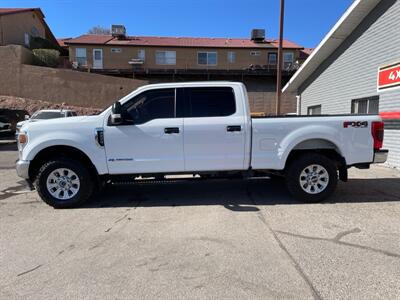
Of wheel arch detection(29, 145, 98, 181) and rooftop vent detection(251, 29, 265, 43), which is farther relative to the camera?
rooftop vent detection(251, 29, 265, 43)

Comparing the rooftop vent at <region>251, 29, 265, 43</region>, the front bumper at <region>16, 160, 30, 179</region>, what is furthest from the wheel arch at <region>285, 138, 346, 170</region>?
the rooftop vent at <region>251, 29, 265, 43</region>

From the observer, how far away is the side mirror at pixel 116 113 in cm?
637

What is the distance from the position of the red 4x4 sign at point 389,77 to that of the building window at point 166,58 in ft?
97.6

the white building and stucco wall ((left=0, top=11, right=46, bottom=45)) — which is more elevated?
stucco wall ((left=0, top=11, right=46, bottom=45))

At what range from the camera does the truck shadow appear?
22.5 ft

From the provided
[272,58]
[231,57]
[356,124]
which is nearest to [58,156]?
[356,124]

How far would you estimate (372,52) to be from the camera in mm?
12141

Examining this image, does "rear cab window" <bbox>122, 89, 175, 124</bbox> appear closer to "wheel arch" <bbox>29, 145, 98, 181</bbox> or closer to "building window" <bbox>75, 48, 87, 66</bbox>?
"wheel arch" <bbox>29, 145, 98, 181</bbox>

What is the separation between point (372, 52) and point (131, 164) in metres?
9.43

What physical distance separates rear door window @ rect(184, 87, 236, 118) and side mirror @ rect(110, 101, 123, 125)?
1149 mm

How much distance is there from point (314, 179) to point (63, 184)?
14.7 ft

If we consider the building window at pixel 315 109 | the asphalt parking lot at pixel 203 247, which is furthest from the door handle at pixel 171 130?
the building window at pixel 315 109

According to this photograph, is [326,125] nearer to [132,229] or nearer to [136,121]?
[136,121]

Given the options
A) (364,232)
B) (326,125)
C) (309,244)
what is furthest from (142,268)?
(326,125)
